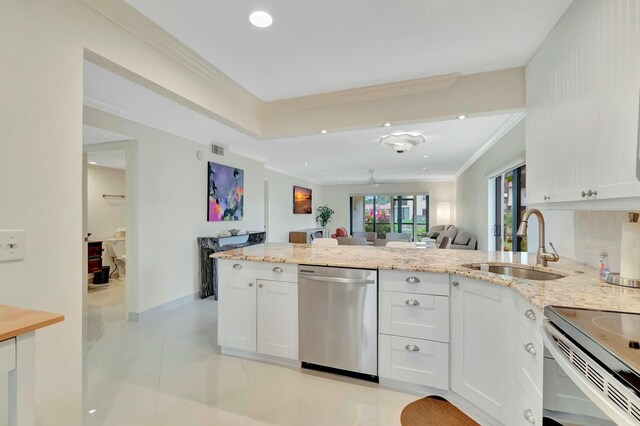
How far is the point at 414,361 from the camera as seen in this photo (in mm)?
2068

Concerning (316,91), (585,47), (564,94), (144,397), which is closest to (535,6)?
(585,47)

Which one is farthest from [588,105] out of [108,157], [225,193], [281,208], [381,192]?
[381,192]

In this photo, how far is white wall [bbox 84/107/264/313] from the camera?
11.5 ft

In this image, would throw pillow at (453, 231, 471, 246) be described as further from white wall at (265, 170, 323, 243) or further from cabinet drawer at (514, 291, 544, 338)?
cabinet drawer at (514, 291, 544, 338)

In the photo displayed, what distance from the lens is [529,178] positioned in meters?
2.29

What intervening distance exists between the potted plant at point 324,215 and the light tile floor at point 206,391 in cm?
820

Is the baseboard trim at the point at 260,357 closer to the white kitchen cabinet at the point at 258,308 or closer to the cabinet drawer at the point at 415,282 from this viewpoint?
the white kitchen cabinet at the point at 258,308

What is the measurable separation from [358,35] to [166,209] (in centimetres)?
325

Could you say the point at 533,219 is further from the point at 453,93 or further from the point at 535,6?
the point at 535,6

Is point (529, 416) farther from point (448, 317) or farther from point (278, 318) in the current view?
point (278, 318)

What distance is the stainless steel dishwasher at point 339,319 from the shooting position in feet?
7.13

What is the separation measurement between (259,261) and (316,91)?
175 centimetres

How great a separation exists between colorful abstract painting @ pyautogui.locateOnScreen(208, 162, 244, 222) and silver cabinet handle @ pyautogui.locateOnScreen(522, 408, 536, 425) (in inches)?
174

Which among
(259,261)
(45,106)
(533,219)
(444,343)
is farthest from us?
(533,219)
